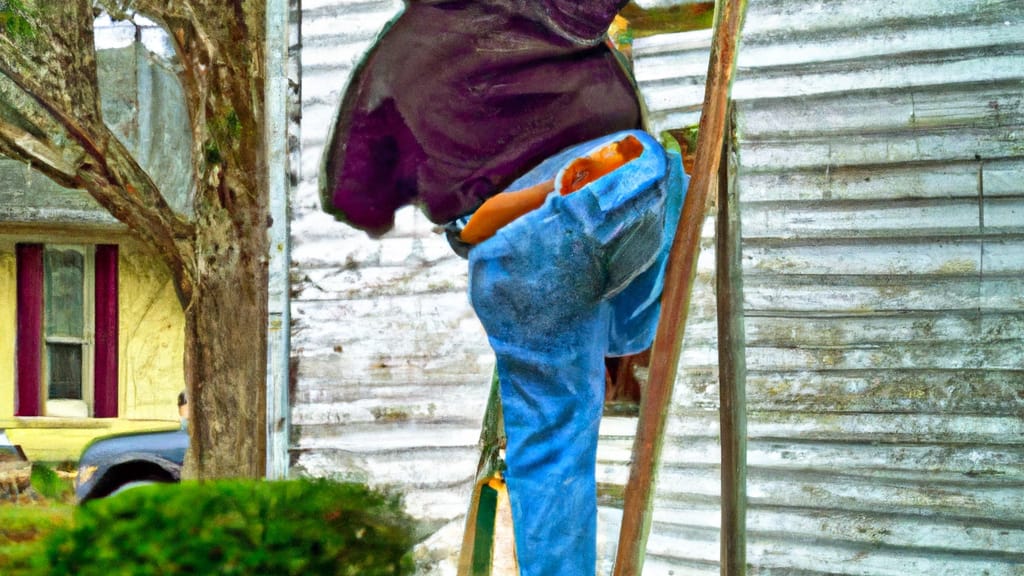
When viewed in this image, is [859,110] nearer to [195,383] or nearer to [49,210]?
[195,383]

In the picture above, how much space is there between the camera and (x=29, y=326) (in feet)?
32.8

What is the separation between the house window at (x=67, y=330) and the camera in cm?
995

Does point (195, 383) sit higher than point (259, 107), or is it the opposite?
point (259, 107)

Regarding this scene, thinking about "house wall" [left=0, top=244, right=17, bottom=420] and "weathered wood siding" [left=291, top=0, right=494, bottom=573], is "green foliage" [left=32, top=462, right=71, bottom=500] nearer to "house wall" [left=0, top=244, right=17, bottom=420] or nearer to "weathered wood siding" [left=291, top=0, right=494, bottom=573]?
"house wall" [left=0, top=244, right=17, bottom=420]

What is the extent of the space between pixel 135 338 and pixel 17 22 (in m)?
5.77

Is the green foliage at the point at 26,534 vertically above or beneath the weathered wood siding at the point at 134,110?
beneath

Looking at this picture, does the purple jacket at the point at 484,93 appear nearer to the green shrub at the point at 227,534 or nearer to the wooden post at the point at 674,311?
the wooden post at the point at 674,311

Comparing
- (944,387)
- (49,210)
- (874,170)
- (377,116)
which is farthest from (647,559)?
(49,210)

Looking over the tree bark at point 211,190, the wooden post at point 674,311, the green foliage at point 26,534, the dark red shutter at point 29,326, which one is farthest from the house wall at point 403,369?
the dark red shutter at point 29,326

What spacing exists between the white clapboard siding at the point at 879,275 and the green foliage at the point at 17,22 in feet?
7.71

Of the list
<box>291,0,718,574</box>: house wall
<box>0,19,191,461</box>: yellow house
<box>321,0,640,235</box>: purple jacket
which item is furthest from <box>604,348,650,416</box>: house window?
<box>0,19,191,461</box>: yellow house

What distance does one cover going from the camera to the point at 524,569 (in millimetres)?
2973

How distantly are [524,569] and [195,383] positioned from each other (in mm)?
1793

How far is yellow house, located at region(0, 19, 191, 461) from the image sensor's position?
9.27 metres
